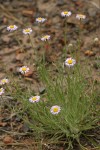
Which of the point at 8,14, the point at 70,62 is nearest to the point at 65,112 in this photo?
the point at 70,62

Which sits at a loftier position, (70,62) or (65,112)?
(70,62)

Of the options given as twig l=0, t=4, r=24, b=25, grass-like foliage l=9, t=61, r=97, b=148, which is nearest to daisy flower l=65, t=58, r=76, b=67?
grass-like foliage l=9, t=61, r=97, b=148

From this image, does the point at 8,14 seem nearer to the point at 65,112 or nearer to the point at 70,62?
the point at 70,62

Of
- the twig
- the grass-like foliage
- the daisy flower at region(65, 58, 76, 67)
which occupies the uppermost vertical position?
the daisy flower at region(65, 58, 76, 67)

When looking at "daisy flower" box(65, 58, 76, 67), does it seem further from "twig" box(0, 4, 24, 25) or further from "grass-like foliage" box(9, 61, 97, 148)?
"twig" box(0, 4, 24, 25)

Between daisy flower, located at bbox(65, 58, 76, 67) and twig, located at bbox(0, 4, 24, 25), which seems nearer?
daisy flower, located at bbox(65, 58, 76, 67)

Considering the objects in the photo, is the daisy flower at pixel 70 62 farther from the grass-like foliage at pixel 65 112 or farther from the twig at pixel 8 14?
the twig at pixel 8 14

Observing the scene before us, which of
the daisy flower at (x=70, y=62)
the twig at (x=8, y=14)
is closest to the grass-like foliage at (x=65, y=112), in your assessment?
the daisy flower at (x=70, y=62)

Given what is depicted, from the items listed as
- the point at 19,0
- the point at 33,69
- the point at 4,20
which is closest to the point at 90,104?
the point at 33,69

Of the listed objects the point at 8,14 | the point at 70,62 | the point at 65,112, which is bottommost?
the point at 8,14

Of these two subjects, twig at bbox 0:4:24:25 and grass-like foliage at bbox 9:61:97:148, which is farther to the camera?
twig at bbox 0:4:24:25

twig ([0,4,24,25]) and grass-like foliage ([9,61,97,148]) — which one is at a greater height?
grass-like foliage ([9,61,97,148])

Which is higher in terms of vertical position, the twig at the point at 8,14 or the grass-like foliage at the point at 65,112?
the grass-like foliage at the point at 65,112
